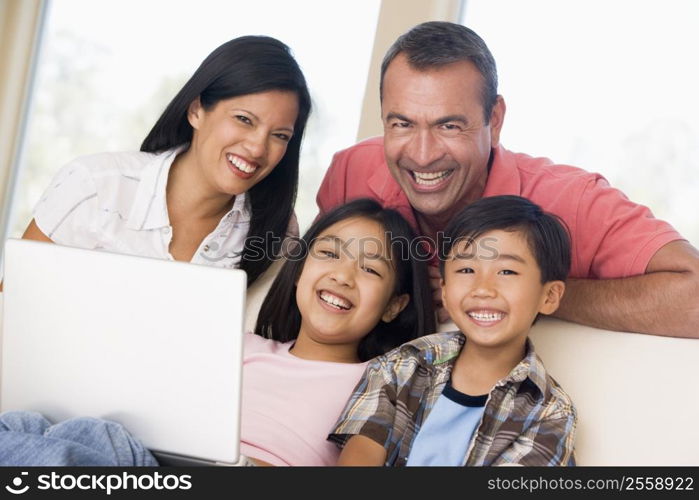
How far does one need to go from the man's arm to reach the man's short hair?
54 centimetres

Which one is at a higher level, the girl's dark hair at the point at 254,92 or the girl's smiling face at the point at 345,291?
the girl's dark hair at the point at 254,92

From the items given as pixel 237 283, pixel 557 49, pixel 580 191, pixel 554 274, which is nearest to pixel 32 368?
pixel 237 283

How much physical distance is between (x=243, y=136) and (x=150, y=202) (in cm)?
29

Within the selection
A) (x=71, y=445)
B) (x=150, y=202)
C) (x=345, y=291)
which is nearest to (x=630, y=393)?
A: (x=345, y=291)

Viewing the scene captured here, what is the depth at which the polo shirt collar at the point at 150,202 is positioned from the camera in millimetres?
2227

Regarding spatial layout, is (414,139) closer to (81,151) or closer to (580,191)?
(580,191)

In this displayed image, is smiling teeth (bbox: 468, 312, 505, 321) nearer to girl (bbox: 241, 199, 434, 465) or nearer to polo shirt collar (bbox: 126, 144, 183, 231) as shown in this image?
girl (bbox: 241, 199, 434, 465)

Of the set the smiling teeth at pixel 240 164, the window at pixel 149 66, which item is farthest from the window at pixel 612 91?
the smiling teeth at pixel 240 164

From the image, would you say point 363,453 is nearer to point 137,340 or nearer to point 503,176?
point 137,340

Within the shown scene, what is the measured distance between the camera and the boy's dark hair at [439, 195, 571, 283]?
5.66 ft

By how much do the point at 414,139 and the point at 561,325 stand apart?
582 millimetres

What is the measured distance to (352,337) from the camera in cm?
193
